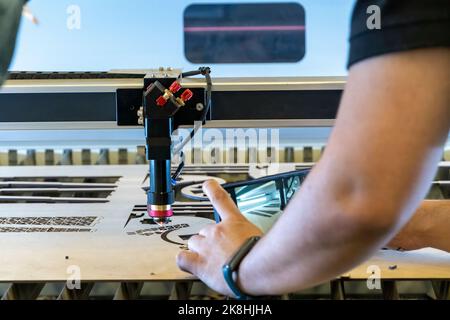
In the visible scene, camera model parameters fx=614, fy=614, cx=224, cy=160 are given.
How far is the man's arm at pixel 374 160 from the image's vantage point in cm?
61

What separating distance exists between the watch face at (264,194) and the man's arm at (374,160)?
0.50 m

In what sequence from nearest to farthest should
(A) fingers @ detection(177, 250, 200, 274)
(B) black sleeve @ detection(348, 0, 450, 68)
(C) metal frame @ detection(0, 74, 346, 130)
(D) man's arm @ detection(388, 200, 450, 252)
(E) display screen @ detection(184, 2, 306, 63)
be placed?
(B) black sleeve @ detection(348, 0, 450, 68) < (A) fingers @ detection(177, 250, 200, 274) < (D) man's arm @ detection(388, 200, 450, 252) < (C) metal frame @ detection(0, 74, 346, 130) < (E) display screen @ detection(184, 2, 306, 63)

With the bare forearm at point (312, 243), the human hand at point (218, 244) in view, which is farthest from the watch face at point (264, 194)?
the bare forearm at point (312, 243)

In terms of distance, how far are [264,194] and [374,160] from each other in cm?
61

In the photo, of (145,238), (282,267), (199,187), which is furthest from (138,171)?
(282,267)

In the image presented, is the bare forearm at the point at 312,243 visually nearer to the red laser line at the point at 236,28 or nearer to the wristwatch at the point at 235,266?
the wristwatch at the point at 235,266

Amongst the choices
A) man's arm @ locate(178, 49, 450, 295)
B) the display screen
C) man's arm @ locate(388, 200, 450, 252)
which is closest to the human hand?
man's arm @ locate(178, 49, 450, 295)

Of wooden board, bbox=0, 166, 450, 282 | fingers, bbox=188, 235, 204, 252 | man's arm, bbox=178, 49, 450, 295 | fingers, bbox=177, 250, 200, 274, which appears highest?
man's arm, bbox=178, 49, 450, 295

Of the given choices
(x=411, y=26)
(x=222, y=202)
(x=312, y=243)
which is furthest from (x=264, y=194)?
(x=411, y=26)

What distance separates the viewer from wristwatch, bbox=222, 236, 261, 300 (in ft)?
2.89

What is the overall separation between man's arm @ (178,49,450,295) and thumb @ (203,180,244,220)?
1.10 feet

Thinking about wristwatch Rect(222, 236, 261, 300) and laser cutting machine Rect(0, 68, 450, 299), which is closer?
wristwatch Rect(222, 236, 261, 300)

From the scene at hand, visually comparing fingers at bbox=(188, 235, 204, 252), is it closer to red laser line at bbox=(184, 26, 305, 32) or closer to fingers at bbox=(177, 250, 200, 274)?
fingers at bbox=(177, 250, 200, 274)

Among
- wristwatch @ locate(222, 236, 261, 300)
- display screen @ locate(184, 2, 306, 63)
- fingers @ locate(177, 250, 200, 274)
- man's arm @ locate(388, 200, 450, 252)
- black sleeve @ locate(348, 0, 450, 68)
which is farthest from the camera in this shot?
display screen @ locate(184, 2, 306, 63)
